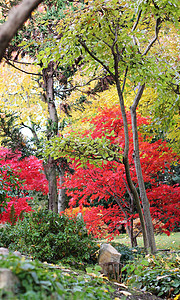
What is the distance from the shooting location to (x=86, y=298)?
174 centimetres

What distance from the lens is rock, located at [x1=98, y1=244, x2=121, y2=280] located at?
13.6ft

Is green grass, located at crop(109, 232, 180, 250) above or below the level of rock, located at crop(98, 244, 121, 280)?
below

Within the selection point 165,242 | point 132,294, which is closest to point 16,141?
point 132,294

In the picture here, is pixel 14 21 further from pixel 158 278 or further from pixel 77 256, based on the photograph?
pixel 77 256

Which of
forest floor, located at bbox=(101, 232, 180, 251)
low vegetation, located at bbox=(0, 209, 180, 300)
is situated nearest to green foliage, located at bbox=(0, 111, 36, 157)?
low vegetation, located at bbox=(0, 209, 180, 300)

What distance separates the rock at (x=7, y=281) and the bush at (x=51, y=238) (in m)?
2.76

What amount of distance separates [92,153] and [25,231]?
1.76m

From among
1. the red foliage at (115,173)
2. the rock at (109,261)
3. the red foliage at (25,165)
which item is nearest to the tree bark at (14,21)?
the rock at (109,261)

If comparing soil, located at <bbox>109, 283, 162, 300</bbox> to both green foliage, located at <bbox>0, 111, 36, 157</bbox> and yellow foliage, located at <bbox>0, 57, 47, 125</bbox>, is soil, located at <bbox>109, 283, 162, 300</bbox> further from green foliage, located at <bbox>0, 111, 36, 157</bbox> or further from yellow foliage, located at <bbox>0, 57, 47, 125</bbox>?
yellow foliage, located at <bbox>0, 57, 47, 125</bbox>

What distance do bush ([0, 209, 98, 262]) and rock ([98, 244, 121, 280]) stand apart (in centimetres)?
23

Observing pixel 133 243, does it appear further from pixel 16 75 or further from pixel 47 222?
pixel 16 75

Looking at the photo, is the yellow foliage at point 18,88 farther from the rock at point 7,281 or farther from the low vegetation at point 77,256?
the rock at point 7,281

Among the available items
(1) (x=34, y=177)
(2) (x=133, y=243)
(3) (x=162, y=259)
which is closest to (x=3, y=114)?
(1) (x=34, y=177)

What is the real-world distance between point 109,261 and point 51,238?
3.42 feet
